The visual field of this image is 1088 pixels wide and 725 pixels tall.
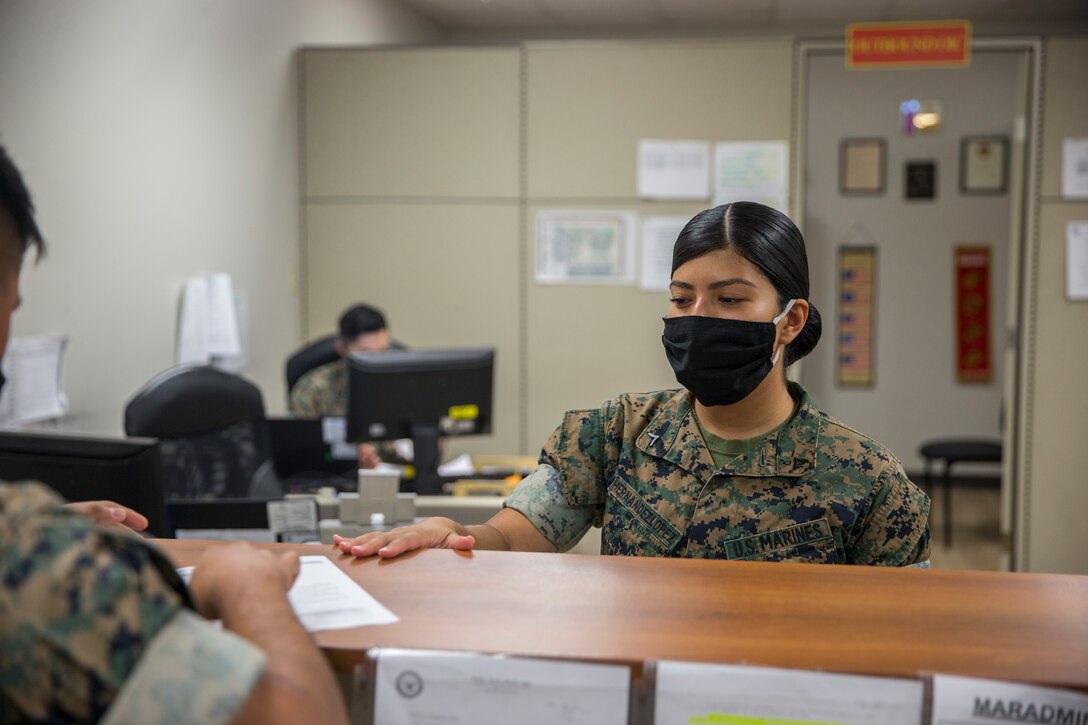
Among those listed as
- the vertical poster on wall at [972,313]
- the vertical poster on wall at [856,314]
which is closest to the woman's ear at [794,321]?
the vertical poster on wall at [856,314]

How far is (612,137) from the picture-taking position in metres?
4.27

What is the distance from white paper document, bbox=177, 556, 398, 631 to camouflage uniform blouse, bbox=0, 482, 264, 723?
0.22m

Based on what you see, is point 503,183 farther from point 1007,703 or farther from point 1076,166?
point 1007,703

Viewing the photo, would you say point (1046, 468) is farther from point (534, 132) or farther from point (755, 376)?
point (755, 376)

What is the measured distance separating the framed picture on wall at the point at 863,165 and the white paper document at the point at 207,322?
425 cm

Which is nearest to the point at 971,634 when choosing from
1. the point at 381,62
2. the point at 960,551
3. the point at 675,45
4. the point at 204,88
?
the point at 204,88

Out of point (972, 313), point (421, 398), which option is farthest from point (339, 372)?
point (972, 313)

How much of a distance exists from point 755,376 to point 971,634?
0.65m

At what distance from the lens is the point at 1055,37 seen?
3979 millimetres

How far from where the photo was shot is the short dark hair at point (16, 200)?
79 centimetres

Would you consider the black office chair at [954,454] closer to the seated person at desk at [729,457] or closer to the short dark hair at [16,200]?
the seated person at desk at [729,457]

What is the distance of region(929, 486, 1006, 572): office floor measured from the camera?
16.3ft

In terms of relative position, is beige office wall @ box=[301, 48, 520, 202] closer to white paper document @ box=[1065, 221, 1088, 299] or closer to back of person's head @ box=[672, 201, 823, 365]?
white paper document @ box=[1065, 221, 1088, 299]

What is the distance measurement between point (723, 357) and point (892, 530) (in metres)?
0.35
